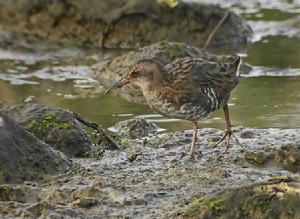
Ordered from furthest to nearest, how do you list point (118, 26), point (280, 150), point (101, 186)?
point (118, 26) < point (280, 150) < point (101, 186)

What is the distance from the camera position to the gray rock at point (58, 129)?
9039mm

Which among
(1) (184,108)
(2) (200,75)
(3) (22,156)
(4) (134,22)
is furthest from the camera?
(4) (134,22)

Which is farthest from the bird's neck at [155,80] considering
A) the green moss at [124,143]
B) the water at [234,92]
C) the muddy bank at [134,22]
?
the muddy bank at [134,22]

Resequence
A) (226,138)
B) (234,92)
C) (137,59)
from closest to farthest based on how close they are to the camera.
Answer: (226,138)
(234,92)
(137,59)

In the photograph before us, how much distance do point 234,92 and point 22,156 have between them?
193 inches

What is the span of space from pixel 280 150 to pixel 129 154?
4.52ft

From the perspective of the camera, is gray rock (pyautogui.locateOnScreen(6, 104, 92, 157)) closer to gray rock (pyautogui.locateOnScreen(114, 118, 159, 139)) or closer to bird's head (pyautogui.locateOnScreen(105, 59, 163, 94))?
bird's head (pyautogui.locateOnScreen(105, 59, 163, 94))

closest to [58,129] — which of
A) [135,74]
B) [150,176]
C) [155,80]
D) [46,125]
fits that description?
[46,125]

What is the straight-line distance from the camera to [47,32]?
16750 mm

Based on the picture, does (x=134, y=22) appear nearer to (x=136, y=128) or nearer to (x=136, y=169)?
(x=136, y=128)

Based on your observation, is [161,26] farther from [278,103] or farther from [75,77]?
[278,103]

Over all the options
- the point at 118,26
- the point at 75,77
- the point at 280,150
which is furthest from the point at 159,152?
the point at 118,26

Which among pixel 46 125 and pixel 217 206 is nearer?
pixel 217 206

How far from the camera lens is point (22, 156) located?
26.4 feet
